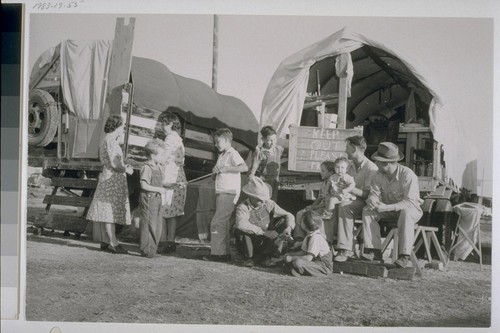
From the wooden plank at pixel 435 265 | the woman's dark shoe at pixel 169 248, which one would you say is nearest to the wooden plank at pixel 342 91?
the wooden plank at pixel 435 265

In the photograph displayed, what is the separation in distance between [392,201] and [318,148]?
24.2 inches

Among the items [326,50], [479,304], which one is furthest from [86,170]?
[479,304]

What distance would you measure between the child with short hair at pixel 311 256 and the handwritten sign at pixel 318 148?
1.15 feet

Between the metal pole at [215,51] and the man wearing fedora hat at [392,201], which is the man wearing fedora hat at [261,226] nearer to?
the man wearing fedora hat at [392,201]

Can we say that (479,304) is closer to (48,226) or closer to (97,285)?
(97,285)

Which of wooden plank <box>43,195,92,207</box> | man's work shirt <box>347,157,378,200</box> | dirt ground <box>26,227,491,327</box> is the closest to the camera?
dirt ground <box>26,227,491,327</box>

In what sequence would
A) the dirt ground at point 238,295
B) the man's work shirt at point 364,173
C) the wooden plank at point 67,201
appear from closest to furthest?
the dirt ground at point 238,295 → the man's work shirt at point 364,173 → the wooden plank at point 67,201

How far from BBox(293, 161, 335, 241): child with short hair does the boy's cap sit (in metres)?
0.26

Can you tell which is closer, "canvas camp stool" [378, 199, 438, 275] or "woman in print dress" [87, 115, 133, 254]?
"canvas camp stool" [378, 199, 438, 275]

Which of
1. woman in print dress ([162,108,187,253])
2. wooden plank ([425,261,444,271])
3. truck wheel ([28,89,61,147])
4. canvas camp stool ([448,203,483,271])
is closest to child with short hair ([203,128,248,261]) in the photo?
woman in print dress ([162,108,187,253])

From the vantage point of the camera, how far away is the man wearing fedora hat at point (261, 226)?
12.7ft

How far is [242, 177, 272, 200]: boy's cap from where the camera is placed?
3.91 metres

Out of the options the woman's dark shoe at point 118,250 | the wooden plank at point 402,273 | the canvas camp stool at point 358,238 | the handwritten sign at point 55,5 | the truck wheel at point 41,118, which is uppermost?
the handwritten sign at point 55,5

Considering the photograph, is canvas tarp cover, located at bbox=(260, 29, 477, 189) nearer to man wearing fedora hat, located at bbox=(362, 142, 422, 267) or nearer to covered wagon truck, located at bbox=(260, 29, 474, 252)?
covered wagon truck, located at bbox=(260, 29, 474, 252)
